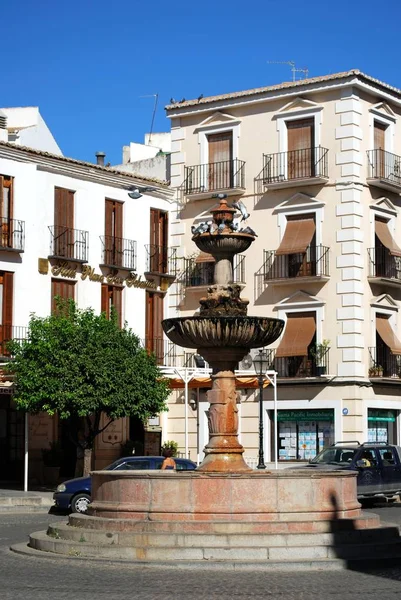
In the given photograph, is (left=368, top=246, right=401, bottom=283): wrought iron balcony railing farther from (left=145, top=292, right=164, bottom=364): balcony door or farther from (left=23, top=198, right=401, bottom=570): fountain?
(left=23, top=198, right=401, bottom=570): fountain

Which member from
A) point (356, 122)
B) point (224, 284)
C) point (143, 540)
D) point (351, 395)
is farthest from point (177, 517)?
point (356, 122)

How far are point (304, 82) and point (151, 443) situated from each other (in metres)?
13.7

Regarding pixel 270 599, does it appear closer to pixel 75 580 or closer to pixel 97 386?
pixel 75 580

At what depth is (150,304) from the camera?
4403 cm

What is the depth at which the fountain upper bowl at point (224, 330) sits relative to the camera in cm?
2017

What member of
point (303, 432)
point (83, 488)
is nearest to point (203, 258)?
point (303, 432)

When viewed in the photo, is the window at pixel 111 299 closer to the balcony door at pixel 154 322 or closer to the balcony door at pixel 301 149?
the balcony door at pixel 154 322

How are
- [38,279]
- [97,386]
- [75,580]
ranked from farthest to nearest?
[38,279] → [97,386] → [75,580]

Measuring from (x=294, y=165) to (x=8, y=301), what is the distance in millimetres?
10869

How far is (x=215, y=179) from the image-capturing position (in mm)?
43531

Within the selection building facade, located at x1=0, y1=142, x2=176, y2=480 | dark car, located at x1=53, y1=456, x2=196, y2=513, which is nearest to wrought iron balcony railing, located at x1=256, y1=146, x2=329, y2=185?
building facade, located at x1=0, y1=142, x2=176, y2=480

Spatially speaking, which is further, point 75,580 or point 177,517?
point 177,517

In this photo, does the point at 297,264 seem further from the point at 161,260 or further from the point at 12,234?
the point at 12,234

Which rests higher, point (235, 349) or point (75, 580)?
point (235, 349)
